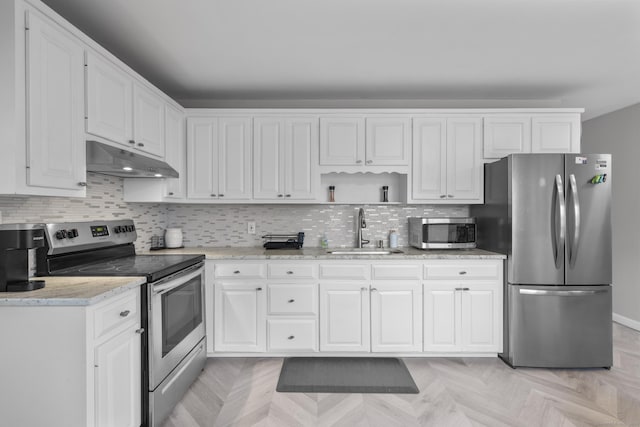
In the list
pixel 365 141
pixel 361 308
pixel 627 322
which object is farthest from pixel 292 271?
Result: pixel 627 322

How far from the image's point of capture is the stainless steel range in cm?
210

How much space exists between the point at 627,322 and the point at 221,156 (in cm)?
503

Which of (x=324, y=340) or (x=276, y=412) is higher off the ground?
(x=324, y=340)

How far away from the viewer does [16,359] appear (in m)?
1.57

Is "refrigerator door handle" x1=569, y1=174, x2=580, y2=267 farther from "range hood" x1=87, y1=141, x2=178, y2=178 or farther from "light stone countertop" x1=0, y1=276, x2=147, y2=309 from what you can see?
"range hood" x1=87, y1=141, x2=178, y2=178

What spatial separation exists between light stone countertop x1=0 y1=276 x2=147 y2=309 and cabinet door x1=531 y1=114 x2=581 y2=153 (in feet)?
12.0

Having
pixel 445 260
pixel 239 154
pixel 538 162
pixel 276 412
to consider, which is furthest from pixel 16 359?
pixel 538 162

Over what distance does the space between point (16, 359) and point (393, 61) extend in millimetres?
3041

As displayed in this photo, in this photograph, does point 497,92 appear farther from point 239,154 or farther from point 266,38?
point 239,154

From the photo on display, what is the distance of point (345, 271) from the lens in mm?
3125

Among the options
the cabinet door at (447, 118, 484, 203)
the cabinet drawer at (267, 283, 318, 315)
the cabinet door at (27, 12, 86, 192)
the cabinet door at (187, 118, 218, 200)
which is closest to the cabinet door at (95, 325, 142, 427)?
the cabinet door at (27, 12, 86, 192)

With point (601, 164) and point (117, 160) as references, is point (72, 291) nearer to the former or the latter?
point (117, 160)

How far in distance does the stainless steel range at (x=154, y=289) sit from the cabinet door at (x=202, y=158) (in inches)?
28.4

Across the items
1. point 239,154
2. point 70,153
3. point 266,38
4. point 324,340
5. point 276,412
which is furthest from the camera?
point 239,154
